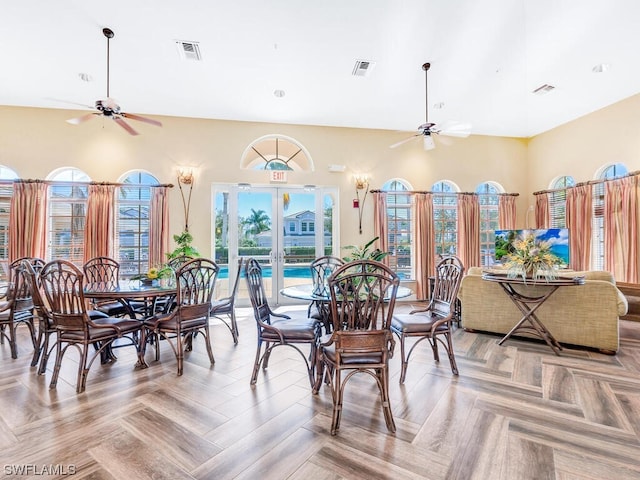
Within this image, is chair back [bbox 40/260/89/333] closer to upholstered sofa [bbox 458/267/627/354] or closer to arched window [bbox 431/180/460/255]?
upholstered sofa [bbox 458/267/627/354]

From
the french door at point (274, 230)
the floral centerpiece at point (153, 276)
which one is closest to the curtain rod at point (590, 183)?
the french door at point (274, 230)

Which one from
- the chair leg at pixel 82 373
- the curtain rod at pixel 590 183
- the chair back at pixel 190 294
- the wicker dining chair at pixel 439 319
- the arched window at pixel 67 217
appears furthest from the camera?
the arched window at pixel 67 217

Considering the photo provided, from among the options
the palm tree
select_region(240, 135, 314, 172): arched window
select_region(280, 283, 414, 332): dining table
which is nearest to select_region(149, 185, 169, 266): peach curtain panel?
the palm tree

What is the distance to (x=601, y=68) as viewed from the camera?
4.09m

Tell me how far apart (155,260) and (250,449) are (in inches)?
169

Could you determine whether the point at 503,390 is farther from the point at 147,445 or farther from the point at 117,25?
the point at 117,25

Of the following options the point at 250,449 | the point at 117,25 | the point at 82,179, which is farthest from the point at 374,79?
the point at 82,179

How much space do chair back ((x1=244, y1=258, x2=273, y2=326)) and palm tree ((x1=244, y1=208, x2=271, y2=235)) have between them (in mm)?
2936

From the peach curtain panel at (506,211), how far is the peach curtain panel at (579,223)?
92cm

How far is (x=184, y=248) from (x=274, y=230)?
1591 millimetres

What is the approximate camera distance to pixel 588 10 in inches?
121

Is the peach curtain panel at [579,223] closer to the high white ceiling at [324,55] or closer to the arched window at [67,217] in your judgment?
the high white ceiling at [324,55]

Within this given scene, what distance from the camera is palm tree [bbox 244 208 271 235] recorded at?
18.8 feet

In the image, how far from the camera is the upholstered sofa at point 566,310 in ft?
10.8
